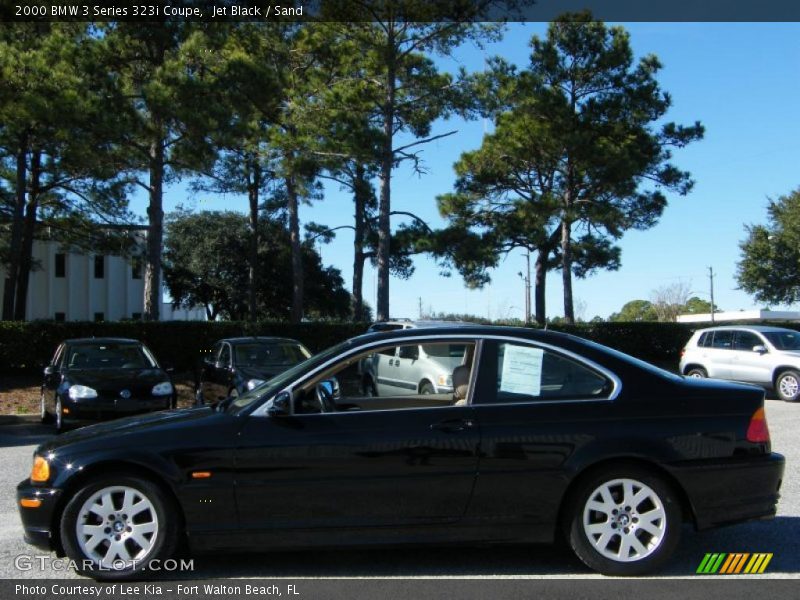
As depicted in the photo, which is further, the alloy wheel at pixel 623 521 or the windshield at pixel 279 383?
the windshield at pixel 279 383

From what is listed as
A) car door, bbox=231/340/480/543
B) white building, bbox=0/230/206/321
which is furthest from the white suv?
white building, bbox=0/230/206/321

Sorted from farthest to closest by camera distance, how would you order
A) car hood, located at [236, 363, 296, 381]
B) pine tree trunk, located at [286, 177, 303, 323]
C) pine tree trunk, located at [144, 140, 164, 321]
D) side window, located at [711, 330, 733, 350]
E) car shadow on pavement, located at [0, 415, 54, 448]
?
pine tree trunk, located at [286, 177, 303, 323] < pine tree trunk, located at [144, 140, 164, 321] < side window, located at [711, 330, 733, 350] < car hood, located at [236, 363, 296, 381] < car shadow on pavement, located at [0, 415, 54, 448]

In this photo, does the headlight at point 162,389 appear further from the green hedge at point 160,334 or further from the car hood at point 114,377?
the green hedge at point 160,334

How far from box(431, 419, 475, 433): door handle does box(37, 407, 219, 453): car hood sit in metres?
1.44

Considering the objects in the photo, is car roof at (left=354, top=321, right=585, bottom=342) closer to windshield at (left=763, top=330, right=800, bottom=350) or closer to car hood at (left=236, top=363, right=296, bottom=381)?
car hood at (left=236, top=363, right=296, bottom=381)

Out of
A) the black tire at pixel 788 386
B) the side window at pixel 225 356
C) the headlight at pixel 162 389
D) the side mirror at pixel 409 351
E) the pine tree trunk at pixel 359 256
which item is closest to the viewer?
the side mirror at pixel 409 351

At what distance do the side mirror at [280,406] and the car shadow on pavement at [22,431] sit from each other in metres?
7.72

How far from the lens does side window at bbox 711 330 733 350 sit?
17.8 metres

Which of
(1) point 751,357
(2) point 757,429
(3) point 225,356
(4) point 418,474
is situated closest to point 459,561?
(4) point 418,474

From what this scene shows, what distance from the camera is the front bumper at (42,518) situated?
4820 millimetres

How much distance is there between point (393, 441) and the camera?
486cm

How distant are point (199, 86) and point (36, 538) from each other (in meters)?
15.4

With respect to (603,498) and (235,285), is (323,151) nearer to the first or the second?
(603,498)

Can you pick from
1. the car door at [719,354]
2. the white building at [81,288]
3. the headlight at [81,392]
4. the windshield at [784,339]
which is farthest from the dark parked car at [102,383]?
the white building at [81,288]
